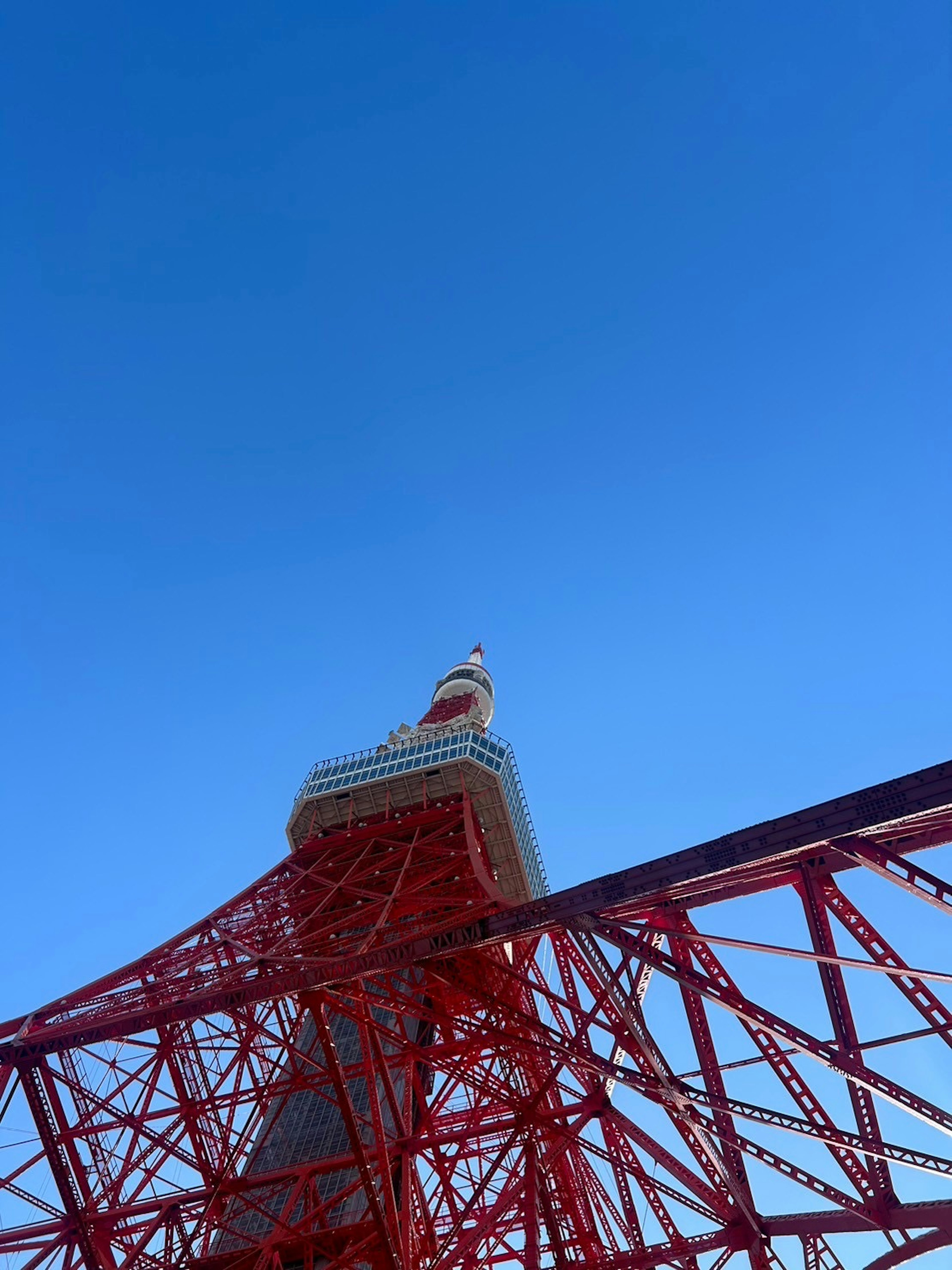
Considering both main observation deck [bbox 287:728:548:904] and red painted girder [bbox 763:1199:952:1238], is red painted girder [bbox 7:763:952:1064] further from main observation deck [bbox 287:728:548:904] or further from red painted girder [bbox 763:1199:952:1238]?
main observation deck [bbox 287:728:548:904]

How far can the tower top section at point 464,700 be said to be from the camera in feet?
156

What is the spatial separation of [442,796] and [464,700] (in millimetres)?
13500

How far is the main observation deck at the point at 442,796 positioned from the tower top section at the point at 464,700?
5.69m

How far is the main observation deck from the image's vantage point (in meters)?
37.2

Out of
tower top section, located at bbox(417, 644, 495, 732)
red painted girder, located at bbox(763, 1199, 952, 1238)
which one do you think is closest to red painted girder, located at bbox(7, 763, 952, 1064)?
red painted girder, located at bbox(763, 1199, 952, 1238)

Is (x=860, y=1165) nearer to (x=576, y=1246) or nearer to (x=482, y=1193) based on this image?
(x=482, y=1193)

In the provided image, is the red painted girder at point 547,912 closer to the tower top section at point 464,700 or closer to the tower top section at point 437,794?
the tower top section at point 437,794

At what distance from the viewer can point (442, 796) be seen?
123 ft

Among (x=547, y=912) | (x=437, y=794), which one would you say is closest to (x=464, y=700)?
(x=437, y=794)

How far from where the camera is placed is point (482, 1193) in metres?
20.1

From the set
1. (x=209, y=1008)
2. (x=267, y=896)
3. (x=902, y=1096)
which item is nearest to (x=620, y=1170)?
(x=209, y=1008)

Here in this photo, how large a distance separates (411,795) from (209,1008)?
64.6 ft

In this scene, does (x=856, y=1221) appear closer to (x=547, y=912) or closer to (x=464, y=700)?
(x=547, y=912)

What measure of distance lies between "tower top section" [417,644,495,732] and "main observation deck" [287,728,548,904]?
569 centimetres
